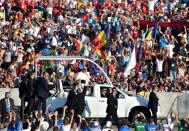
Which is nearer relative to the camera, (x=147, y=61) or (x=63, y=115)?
(x=63, y=115)

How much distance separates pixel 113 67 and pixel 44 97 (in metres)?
7.63

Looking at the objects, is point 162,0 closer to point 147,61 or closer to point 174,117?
point 147,61

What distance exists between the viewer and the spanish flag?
4641cm

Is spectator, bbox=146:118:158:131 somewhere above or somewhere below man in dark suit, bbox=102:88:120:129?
below

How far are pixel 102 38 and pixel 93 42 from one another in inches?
16.6

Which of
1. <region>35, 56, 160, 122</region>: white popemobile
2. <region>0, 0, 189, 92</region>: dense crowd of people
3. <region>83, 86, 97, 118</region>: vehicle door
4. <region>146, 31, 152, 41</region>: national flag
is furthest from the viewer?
<region>146, 31, 152, 41</region>: national flag

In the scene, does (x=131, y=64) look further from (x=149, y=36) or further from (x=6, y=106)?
(x=6, y=106)

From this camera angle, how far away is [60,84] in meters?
38.2

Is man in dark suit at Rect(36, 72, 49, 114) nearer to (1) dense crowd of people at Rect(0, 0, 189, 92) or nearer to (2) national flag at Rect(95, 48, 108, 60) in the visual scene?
(1) dense crowd of people at Rect(0, 0, 189, 92)

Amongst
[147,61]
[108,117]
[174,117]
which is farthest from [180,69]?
[108,117]

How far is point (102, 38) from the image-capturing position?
4688cm

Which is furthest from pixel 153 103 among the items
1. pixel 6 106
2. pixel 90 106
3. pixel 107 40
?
pixel 107 40

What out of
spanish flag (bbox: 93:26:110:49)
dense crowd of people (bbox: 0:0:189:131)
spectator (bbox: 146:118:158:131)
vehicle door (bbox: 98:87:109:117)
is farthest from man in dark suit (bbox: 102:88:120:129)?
spanish flag (bbox: 93:26:110:49)

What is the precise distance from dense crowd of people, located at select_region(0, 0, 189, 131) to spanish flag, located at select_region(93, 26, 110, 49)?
0.10m
